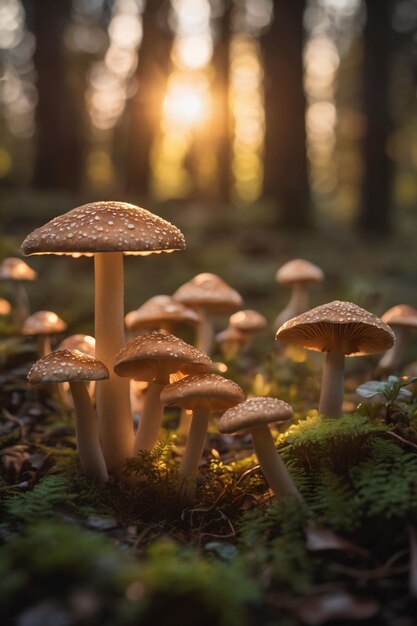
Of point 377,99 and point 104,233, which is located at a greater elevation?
point 377,99

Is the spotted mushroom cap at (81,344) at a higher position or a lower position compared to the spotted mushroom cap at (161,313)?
lower

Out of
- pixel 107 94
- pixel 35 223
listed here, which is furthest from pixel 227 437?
pixel 107 94

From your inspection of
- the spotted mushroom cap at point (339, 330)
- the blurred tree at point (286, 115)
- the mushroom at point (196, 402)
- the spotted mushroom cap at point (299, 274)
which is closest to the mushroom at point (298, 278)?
the spotted mushroom cap at point (299, 274)

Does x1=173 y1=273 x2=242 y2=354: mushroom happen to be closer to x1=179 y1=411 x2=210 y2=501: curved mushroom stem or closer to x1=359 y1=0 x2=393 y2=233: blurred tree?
x1=179 y1=411 x2=210 y2=501: curved mushroom stem

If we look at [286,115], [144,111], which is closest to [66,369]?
[286,115]

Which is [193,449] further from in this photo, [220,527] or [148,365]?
[148,365]

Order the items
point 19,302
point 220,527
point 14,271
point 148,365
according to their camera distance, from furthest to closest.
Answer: point 19,302 < point 14,271 < point 148,365 < point 220,527

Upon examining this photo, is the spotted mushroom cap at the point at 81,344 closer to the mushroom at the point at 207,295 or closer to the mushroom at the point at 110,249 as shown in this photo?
the mushroom at the point at 110,249

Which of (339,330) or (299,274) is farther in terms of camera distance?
(299,274)
